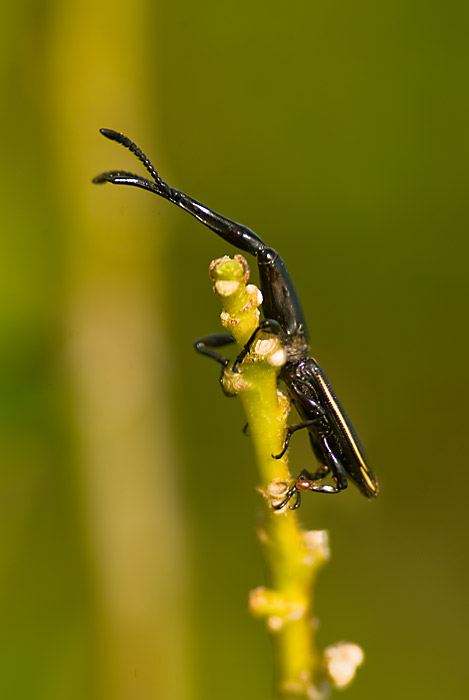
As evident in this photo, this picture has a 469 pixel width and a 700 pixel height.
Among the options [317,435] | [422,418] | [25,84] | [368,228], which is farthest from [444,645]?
[25,84]

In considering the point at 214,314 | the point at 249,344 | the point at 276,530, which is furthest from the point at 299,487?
the point at 214,314

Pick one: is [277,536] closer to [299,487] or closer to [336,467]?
[299,487]

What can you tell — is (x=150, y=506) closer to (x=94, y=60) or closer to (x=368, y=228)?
(x=368, y=228)

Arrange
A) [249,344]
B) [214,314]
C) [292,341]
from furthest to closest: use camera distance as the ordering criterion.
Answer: [214,314], [292,341], [249,344]

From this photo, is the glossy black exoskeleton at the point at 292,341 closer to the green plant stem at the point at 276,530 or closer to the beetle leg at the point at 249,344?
the beetle leg at the point at 249,344

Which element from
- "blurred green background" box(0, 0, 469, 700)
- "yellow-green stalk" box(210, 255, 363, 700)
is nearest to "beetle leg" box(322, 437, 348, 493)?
"yellow-green stalk" box(210, 255, 363, 700)

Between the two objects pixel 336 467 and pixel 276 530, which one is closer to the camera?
pixel 276 530
